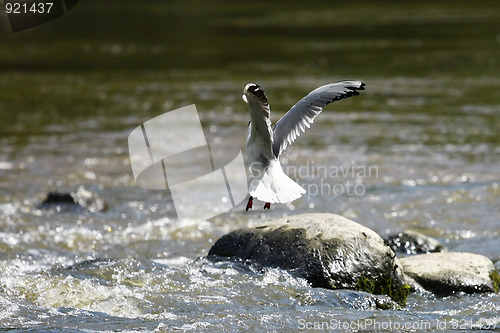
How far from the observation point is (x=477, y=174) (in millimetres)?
11281

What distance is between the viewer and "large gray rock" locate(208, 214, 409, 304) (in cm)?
664

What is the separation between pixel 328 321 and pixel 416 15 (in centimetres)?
2640

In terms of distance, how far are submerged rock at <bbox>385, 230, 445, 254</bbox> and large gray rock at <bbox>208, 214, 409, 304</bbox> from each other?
4.72 feet

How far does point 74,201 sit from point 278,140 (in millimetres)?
4097

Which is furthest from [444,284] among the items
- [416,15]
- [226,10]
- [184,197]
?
[226,10]

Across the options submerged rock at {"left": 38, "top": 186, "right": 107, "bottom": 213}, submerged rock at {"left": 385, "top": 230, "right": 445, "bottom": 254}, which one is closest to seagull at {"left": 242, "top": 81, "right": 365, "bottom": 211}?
submerged rock at {"left": 385, "top": 230, "right": 445, "bottom": 254}

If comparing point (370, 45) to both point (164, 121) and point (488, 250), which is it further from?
point (488, 250)

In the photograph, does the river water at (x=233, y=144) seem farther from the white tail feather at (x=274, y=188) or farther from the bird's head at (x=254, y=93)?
the bird's head at (x=254, y=93)

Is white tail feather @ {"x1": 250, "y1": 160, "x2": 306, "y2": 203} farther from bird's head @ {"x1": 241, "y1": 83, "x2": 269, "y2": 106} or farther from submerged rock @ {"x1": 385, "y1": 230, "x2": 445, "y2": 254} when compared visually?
submerged rock @ {"x1": 385, "y1": 230, "x2": 445, "y2": 254}

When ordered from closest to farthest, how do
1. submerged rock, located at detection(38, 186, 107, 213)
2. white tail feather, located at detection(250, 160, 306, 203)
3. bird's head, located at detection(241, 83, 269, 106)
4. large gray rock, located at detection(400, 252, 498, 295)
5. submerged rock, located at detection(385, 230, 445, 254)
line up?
bird's head, located at detection(241, 83, 269, 106), white tail feather, located at detection(250, 160, 306, 203), large gray rock, located at detection(400, 252, 498, 295), submerged rock, located at detection(385, 230, 445, 254), submerged rock, located at detection(38, 186, 107, 213)

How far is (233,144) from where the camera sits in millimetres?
13320

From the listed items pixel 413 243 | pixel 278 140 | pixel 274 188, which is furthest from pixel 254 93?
pixel 413 243

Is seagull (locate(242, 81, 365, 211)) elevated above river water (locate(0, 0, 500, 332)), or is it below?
above

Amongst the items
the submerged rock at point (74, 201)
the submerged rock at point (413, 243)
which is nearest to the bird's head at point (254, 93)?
the submerged rock at point (413, 243)
